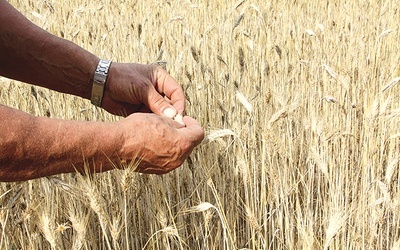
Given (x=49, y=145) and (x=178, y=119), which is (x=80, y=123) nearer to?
(x=49, y=145)

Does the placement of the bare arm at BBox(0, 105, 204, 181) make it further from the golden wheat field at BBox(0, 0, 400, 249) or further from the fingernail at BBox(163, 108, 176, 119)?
the fingernail at BBox(163, 108, 176, 119)

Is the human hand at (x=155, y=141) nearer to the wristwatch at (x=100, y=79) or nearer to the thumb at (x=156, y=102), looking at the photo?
the thumb at (x=156, y=102)

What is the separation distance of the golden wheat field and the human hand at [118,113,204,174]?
0.05 m

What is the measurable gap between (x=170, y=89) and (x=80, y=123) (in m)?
0.49

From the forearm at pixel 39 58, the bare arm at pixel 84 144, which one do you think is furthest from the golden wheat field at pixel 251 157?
the forearm at pixel 39 58

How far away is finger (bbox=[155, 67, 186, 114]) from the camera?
148 cm

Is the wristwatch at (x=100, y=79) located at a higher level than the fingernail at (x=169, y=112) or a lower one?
higher

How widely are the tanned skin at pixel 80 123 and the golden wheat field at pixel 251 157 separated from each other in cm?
6

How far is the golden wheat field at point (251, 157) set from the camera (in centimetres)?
133

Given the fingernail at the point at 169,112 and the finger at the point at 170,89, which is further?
the finger at the point at 170,89

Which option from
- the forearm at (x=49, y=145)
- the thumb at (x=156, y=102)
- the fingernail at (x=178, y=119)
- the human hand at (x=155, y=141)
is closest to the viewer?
the forearm at (x=49, y=145)

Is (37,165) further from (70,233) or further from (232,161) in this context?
(232,161)

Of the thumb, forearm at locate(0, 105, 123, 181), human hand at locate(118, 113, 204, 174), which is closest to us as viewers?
forearm at locate(0, 105, 123, 181)

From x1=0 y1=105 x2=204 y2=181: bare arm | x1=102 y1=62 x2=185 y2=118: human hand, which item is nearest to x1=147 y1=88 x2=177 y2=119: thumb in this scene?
x1=102 y1=62 x2=185 y2=118: human hand
